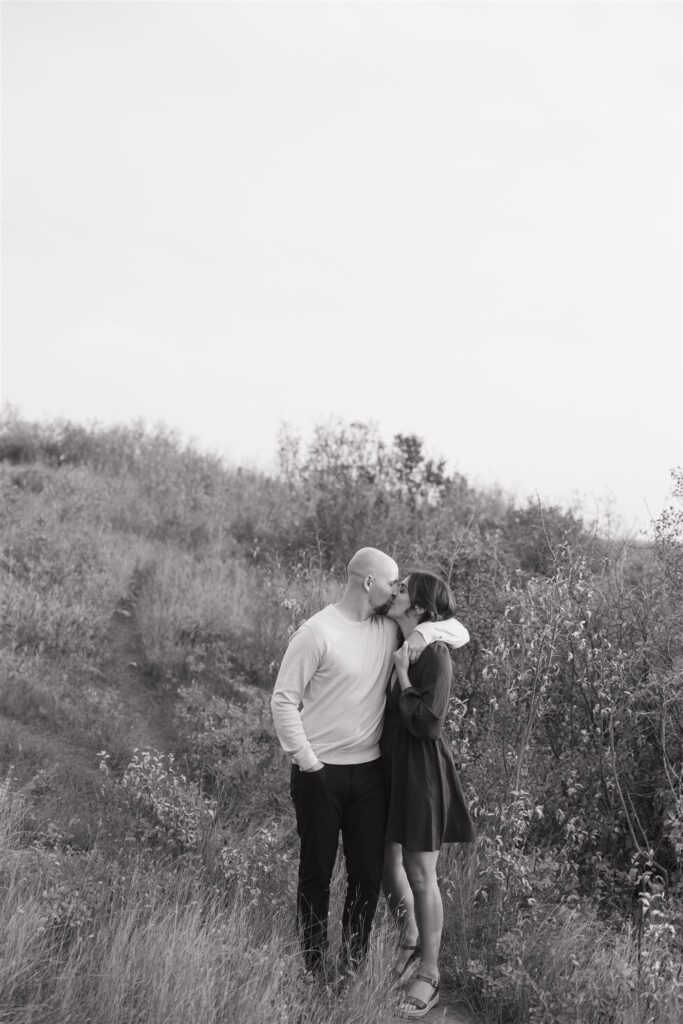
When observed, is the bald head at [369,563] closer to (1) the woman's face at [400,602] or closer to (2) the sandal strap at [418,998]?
(1) the woman's face at [400,602]

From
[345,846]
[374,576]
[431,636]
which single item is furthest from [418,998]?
[374,576]

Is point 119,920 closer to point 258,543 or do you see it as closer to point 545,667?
point 545,667

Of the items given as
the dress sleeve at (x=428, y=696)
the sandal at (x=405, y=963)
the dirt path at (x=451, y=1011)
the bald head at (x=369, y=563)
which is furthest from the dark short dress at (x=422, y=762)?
the dirt path at (x=451, y=1011)

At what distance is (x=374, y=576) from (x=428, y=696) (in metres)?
0.60

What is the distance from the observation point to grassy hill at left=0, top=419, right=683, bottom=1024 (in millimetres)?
4352

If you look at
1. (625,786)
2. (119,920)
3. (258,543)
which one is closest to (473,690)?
(625,786)

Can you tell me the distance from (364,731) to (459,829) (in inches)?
28.3

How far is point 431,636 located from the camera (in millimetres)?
4430

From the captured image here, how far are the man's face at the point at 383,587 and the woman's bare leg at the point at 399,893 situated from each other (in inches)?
49.2

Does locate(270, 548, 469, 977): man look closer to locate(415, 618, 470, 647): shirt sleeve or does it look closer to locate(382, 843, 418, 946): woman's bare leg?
locate(415, 618, 470, 647): shirt sleeve

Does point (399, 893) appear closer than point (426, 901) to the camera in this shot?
No

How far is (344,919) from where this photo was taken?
180 inches

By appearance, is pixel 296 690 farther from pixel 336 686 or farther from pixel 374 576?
pixel 374 576

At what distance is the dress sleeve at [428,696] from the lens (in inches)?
171
